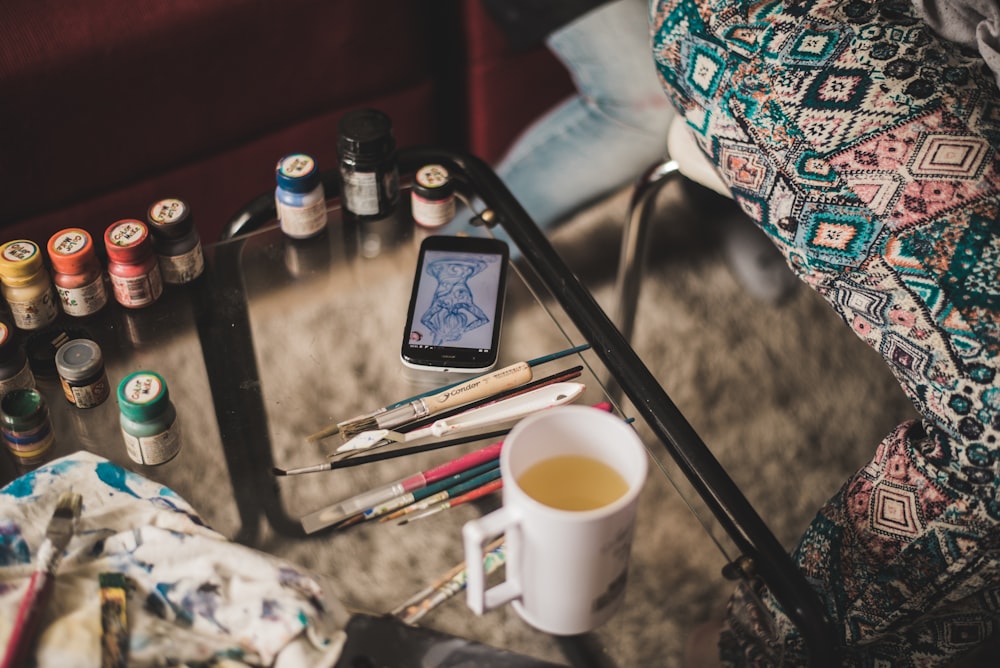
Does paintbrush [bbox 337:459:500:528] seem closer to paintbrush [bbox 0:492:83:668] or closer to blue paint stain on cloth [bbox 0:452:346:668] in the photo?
blue paint stain on cloth [bbox 0:452:346:668]

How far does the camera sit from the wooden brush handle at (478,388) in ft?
2.42

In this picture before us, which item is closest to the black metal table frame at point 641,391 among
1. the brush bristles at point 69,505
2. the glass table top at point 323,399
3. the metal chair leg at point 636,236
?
the glass table top at point 323,399

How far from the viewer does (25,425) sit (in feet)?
2.28

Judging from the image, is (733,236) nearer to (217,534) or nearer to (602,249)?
(602,249)

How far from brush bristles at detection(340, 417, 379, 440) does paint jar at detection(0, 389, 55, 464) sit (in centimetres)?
21

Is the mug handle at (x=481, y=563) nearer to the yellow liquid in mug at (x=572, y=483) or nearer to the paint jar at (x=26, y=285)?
the yellow liquid in mug at (x=572, y=483)

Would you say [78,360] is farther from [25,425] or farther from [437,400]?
[437,400]

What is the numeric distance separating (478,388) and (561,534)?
0.22 meters

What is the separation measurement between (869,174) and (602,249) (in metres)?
0.71

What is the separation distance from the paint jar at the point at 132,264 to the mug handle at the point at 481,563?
1.19 ft

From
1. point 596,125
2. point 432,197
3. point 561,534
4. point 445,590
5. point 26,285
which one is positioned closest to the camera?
point 561,534

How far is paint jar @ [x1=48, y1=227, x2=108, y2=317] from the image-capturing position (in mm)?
740

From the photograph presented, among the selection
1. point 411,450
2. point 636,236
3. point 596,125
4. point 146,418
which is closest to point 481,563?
point 411,450

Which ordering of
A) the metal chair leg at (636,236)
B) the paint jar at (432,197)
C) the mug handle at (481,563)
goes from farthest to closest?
the metal chair leg at (636,236) < the paint jar at (432,197) < the mug handle at (481,563)
